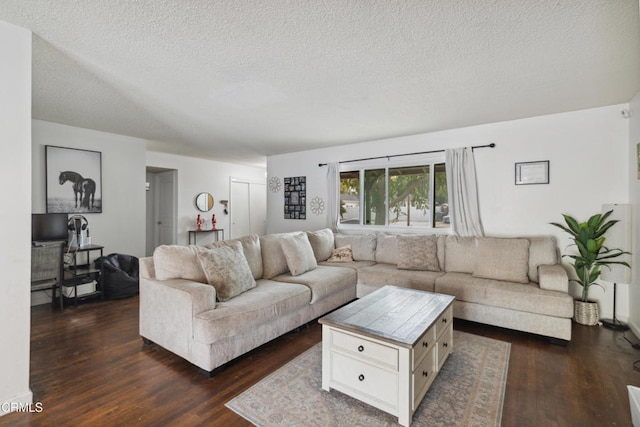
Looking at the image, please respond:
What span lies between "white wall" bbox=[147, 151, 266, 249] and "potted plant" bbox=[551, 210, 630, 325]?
629 cm

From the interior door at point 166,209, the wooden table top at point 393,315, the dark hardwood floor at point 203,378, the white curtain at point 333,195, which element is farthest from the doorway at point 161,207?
the wooden table top at point 393,315

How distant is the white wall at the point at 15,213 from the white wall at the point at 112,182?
8.60ft

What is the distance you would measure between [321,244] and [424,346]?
252cm

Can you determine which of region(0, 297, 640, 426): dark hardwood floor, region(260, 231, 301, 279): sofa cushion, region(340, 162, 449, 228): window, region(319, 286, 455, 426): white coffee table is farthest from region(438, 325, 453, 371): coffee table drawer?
region(340, 162, 449, 228): window

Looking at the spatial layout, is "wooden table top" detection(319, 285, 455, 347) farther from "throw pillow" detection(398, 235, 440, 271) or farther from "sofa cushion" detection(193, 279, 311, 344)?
"throw pillow" detection(398, 235, 440, 271)

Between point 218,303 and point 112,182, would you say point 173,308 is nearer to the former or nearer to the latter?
point 218,303

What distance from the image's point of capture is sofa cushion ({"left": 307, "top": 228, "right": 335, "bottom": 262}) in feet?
13.8

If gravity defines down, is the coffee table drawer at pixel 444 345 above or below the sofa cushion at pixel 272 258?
below

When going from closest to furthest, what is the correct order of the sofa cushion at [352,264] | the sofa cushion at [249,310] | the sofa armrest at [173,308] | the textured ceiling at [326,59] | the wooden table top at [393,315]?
the textured ceiling at [326,59]
the wooden table top at [393,315]
the sofa cushion at [249,310]
the sofa armrest at [173,308]
the sofa cushion at [352,264]

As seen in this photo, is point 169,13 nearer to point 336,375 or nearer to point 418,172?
point 336,375

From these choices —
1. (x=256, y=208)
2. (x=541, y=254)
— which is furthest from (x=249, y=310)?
(x=256, y=208)

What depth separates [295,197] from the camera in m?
5.77

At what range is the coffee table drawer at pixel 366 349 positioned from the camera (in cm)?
171

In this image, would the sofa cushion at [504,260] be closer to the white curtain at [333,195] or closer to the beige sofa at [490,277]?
the beige sofa at [490,277]
